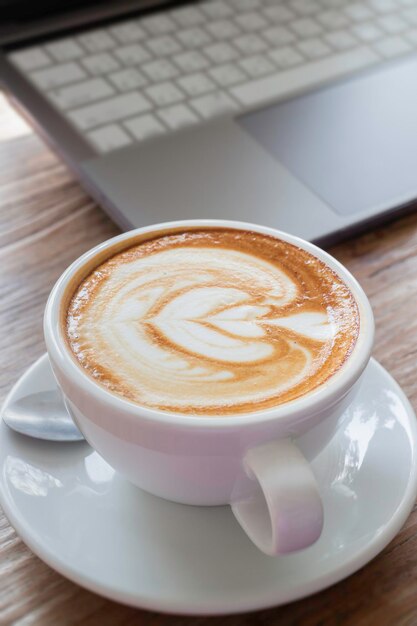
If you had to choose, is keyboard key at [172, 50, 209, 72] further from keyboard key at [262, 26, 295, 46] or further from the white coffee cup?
the white coffee cup

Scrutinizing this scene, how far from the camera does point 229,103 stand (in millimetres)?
817

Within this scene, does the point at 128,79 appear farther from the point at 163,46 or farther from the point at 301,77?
the point at 301,77

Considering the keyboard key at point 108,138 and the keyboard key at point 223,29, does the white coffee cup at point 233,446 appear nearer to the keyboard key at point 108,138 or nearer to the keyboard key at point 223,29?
the keyboard key at point 108,138

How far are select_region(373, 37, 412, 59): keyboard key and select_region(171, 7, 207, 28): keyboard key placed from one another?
0.21 meters

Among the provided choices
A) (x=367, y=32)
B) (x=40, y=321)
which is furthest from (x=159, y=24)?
(x=40, y=321)

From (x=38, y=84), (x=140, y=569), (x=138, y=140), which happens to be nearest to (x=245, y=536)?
(x=140, y=569)

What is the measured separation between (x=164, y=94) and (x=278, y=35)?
0.65ft

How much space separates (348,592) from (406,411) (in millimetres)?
126

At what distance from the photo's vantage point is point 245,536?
0.44m

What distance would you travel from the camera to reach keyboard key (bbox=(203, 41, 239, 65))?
89 cm

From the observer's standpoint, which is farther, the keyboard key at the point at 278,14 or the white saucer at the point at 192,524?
the keyboard key at the point at 278,14

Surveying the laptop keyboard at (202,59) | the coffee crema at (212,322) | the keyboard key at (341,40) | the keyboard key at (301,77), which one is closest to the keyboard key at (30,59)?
the laptop keyboard at (202,59)

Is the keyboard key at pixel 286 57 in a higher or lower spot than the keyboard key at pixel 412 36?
higher

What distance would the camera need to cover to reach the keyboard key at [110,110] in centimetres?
78
